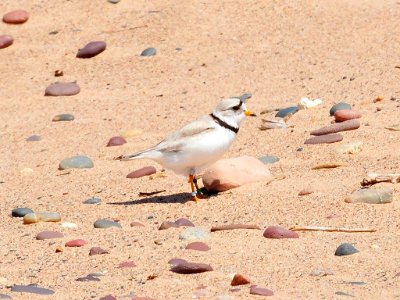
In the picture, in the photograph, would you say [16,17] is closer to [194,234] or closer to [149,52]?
[149,52]

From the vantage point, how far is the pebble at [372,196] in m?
7.14

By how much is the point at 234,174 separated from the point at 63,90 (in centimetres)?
371

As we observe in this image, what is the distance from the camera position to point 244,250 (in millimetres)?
6391

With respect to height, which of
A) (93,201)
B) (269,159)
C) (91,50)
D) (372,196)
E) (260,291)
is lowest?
(91,50)

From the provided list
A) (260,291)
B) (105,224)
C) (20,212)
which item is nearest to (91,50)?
(20,212)

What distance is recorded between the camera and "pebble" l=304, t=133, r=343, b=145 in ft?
28.7

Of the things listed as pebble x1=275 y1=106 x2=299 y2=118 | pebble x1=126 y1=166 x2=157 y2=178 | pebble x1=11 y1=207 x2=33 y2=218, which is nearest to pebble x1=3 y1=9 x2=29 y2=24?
pebble x1=275 y1=106 x2=299 y2=118

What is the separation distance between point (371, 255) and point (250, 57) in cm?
552

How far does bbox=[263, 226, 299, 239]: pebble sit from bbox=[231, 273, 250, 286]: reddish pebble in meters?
0.92

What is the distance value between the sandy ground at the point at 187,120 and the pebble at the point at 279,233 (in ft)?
0.20

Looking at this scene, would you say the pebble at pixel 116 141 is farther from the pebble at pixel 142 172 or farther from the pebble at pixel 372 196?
the pebble at pixel 372 196

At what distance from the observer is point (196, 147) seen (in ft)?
26.0

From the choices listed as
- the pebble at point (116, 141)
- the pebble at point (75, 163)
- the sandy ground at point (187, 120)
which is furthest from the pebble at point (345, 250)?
the pebble at point (116, 141)

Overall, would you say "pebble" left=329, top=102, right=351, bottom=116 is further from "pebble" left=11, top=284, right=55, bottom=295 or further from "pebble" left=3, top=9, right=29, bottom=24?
"pebble" left=3, top=9, right=29, bottom=24
